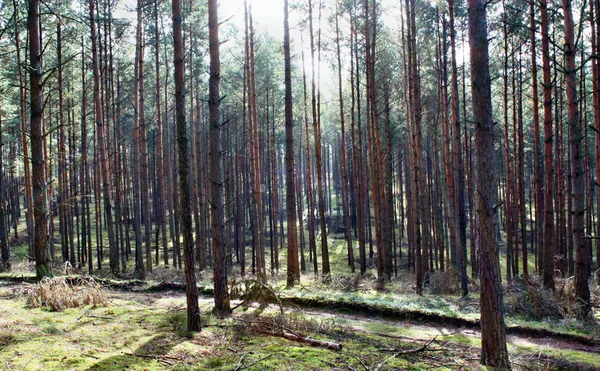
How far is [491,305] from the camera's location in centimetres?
514

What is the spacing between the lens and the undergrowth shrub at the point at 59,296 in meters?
7.44

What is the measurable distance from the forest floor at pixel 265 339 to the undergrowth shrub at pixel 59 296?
0.56 ft

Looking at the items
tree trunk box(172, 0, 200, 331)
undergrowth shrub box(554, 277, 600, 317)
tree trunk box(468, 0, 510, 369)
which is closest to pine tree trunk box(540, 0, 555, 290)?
undergrowth shrub box(554, 277, 600, 317)

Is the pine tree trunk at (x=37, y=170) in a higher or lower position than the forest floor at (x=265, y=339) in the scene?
higher

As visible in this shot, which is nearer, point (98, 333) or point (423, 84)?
point (98, 333)

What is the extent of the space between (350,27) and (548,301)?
40.6 feet

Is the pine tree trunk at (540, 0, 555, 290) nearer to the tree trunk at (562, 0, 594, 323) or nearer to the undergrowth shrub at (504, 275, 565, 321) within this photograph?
the tree trunk at (562, 0, 594, 323)

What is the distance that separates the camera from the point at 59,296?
7.46m

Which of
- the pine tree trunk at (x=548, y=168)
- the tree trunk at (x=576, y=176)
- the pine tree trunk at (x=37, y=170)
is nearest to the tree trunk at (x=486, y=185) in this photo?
the tree trunk at (x=576, y=176)

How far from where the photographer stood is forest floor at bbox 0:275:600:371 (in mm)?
5039

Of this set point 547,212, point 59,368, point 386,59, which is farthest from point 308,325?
point 386,59

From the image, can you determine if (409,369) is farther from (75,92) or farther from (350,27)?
(75,92)

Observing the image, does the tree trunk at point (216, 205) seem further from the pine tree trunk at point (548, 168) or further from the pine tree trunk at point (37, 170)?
the pine tree trunk at point (548, 168)

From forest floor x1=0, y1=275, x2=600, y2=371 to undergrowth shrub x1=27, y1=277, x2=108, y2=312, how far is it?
0.56ft
